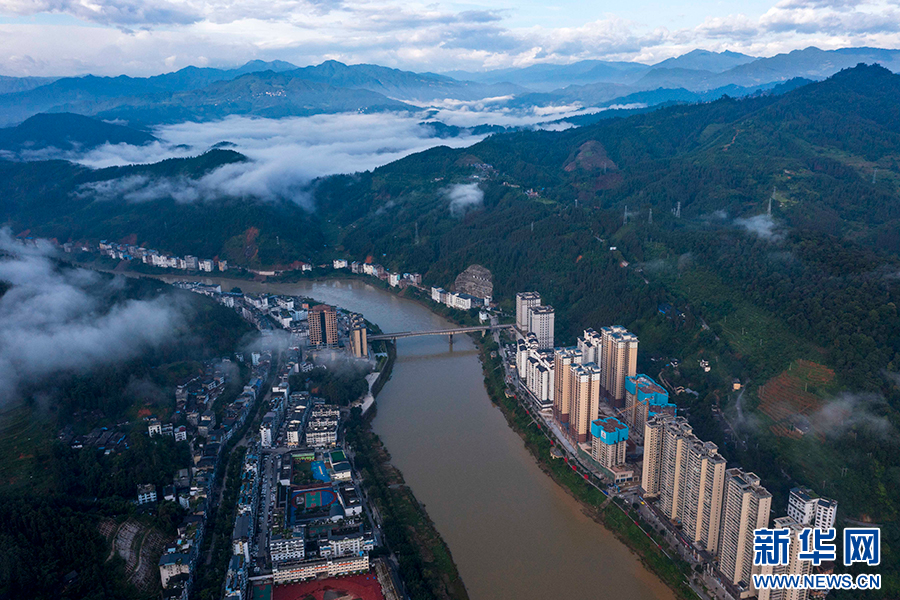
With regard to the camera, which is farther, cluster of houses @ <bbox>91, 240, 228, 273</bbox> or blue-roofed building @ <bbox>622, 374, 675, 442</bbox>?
cluster of houses @ <bbox>91, 240, 228, 273</bbox>

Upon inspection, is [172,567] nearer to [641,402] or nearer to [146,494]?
[146,494]

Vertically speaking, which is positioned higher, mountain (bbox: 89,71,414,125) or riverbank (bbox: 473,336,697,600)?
mountain (bbox: 89,71,414,125)

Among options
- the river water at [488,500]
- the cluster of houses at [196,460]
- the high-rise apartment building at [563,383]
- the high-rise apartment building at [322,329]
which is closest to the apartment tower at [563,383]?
the high-rise apartment building at [563,383]

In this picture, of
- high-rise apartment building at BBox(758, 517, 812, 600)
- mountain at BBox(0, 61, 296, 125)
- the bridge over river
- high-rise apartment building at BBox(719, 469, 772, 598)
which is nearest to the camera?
high-rise apartment building at BBox(758, 517, 812, 600)

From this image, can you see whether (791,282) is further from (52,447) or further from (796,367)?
(52,447)

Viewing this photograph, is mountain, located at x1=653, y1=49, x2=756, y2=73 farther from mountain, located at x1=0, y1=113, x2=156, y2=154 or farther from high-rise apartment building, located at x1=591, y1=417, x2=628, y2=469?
high-rise apartment building, located at x1=591, y1=417, x2=628, y2=469

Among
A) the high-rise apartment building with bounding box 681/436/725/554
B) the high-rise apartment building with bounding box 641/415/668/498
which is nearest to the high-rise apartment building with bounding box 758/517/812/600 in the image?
the high-rise apartment building with bounding box 681/436/725/554

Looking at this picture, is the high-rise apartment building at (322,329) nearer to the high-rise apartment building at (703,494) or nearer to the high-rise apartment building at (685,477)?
the high-rise apartment building at (685,477)
